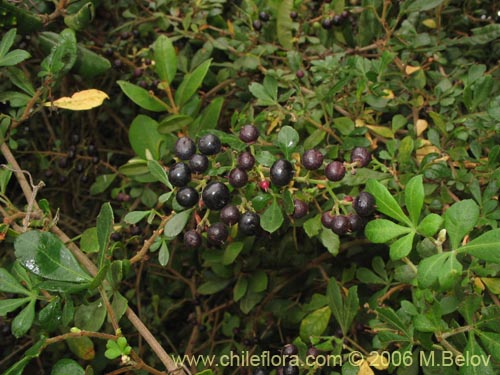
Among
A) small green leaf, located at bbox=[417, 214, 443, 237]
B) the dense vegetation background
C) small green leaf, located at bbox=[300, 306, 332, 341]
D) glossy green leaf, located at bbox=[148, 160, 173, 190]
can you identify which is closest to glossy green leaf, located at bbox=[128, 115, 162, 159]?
the dense vegetation background

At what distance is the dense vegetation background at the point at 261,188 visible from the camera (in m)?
1.01

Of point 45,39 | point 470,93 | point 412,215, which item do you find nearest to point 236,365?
point 412,215

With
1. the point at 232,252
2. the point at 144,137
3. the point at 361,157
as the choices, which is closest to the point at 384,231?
the point at 361,157

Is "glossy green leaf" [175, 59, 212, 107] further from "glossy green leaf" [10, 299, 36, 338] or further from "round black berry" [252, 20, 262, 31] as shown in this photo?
"glossy green leaf" [10, 299, 36, 338]

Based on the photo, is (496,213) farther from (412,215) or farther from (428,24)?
(428,24)

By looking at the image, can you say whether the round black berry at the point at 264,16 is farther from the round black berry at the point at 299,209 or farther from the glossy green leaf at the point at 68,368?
the glossy green leaf at the point at 68,368

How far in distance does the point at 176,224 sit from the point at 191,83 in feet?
1.76

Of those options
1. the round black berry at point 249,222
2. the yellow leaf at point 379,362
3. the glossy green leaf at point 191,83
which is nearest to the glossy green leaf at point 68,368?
the round black berry at point 249,222

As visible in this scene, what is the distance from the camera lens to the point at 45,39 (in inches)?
61.5

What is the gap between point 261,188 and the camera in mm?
1121

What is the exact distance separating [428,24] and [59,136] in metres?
1.58

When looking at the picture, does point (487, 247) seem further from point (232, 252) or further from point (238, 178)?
point (232, 252)

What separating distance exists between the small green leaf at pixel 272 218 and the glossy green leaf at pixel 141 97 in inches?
25.6

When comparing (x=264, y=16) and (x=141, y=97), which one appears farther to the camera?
(x=264, y=16)
